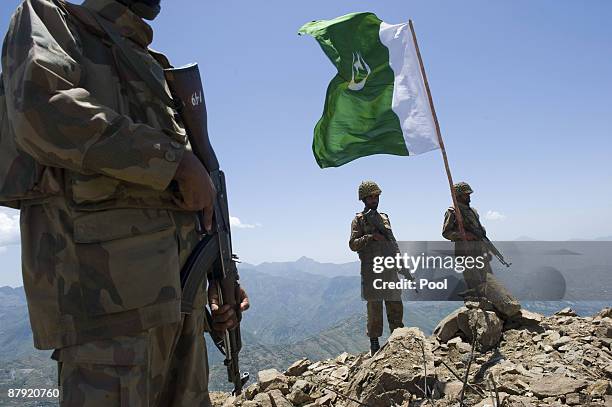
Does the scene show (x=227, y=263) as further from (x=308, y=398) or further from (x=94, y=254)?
(x=308, y=398)

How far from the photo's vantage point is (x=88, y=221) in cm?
132

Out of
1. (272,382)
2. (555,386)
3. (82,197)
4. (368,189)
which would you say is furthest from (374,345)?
(82,197)

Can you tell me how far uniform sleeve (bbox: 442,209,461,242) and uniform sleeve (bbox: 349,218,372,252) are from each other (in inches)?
59.5

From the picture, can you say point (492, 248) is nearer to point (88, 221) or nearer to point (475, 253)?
point (475, 253)

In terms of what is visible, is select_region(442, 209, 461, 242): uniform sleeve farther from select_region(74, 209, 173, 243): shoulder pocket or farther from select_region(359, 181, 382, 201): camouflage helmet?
select_region(74, 209, 173, 243): shoulder pocket

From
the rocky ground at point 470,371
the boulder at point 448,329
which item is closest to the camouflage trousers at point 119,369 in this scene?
the rocky ground at point 470,371

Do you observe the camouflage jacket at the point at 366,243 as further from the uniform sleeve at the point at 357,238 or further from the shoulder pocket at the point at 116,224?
the shoulder pocket at the point at 116,224

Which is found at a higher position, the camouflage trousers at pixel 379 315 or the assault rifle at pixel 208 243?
the assault rifle at pixel 208 243

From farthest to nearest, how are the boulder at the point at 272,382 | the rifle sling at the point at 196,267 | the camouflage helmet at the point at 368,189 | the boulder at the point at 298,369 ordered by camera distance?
the camouflage helmet at the point at 368,189 < the boulder at the point at 298,369 < the boulder at the point at 272,382 < the rifle sling at the point at 196,267

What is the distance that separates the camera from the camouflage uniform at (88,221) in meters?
1.23

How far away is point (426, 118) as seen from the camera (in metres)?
5.90

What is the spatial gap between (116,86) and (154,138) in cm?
35

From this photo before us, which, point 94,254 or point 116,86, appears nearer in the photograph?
point 94,254

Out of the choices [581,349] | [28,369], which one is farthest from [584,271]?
[28,369]
